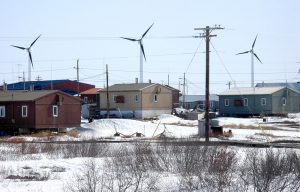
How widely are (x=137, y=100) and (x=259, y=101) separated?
56.0ft

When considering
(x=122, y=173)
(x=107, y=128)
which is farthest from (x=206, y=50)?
(x=122, y=173)

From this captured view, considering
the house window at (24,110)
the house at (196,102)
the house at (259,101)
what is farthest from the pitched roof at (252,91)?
the house window at (24,110)

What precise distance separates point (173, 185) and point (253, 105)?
64296 mm

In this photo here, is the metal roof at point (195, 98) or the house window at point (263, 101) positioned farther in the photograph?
the metal roof at point (195, 98)

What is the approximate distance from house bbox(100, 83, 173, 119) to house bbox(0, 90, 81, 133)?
2341 cm

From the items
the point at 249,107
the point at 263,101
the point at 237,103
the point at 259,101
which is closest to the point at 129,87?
the point at 237,103

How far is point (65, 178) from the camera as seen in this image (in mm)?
17297

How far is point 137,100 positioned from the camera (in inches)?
2896

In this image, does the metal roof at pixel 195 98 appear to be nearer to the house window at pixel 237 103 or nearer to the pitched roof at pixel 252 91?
the pitched roof at pixel 252 91

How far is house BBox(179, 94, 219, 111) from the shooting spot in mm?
109444

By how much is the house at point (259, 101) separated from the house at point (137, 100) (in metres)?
9.20

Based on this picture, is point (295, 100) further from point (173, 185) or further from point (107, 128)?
point (173, 185)

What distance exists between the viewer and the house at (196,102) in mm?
109444

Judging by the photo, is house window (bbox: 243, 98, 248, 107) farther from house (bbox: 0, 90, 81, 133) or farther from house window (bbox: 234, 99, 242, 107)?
house (bbox: 0, 90, 81, 133)
